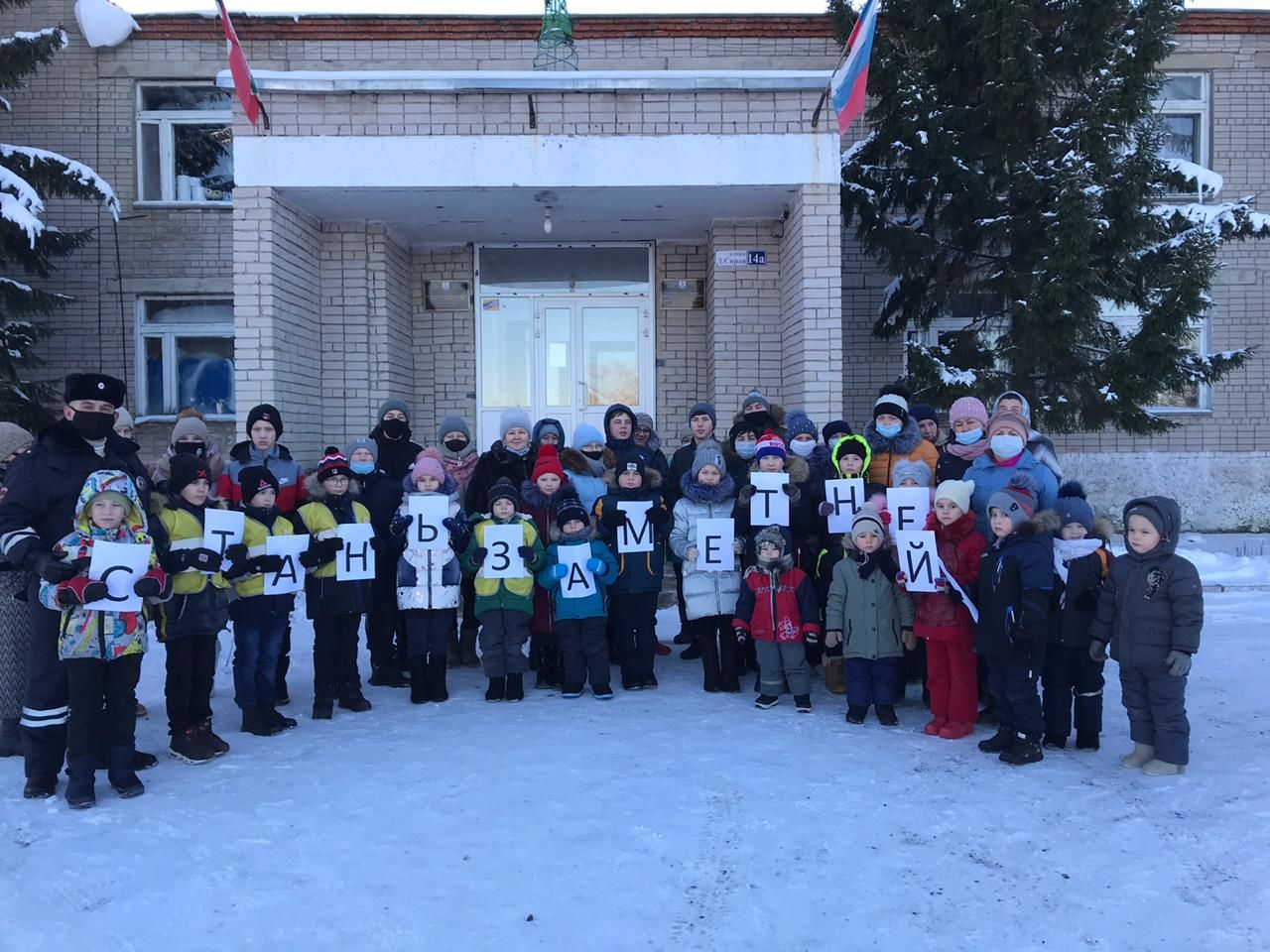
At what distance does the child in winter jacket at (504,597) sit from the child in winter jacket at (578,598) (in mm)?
141

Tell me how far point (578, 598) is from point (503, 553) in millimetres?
538

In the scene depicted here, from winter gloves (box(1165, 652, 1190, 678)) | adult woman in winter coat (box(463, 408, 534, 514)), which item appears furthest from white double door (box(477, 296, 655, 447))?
winter gloves (box(1165, 652, 1190, 678))

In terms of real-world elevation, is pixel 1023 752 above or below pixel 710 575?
below

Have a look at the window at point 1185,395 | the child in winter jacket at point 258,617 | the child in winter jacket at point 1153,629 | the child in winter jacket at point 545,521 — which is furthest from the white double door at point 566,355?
the child in winter jacket at point 1153,629

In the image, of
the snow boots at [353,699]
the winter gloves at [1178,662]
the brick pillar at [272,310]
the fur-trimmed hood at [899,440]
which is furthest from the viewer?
the brick pillar at [272,310]

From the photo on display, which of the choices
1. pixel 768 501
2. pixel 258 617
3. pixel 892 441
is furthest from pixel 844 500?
pixel 258 617

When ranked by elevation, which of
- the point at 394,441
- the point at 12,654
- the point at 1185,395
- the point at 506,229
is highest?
the point at 506,229

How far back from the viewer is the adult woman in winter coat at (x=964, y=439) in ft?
18.1

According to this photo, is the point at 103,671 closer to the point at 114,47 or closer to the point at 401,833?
the point at 401,833

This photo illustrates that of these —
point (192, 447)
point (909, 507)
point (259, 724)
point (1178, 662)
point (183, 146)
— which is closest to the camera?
point (1178, 662)

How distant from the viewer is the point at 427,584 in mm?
5684

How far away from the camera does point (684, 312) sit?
10.4 m

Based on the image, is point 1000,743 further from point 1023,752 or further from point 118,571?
point 118,571

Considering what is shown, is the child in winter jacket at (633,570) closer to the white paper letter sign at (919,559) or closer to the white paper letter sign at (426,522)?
the white paper letter sign at (426,522)
